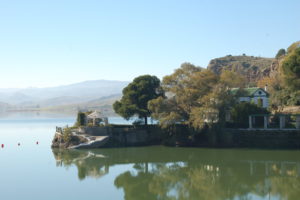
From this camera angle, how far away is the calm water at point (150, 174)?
99.2 feet

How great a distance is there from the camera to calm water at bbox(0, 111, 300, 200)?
30250mm

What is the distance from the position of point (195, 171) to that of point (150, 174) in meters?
4.53

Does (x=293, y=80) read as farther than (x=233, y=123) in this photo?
Yes

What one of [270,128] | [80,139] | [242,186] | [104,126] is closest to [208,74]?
[270,128]

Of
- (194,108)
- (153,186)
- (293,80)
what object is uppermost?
(293,80)

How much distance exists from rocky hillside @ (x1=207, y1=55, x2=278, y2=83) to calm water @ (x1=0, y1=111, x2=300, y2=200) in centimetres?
8596

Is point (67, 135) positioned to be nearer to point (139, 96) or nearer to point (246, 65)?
point (139, 96)

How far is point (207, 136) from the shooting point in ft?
175

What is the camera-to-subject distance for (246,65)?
6240 inches

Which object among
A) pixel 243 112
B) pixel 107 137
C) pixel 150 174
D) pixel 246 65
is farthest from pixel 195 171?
pixel 246 65

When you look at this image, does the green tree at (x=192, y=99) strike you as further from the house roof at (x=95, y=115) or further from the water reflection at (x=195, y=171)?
the house roof at (x=95, y=115)

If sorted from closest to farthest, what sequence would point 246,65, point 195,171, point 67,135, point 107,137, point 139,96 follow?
point 195,171 → point 107,137 → point 67,135 → point 139,96 → point 246,65

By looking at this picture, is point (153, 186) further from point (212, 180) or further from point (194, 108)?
point (194, 108)

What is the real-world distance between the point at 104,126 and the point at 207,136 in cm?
1443
